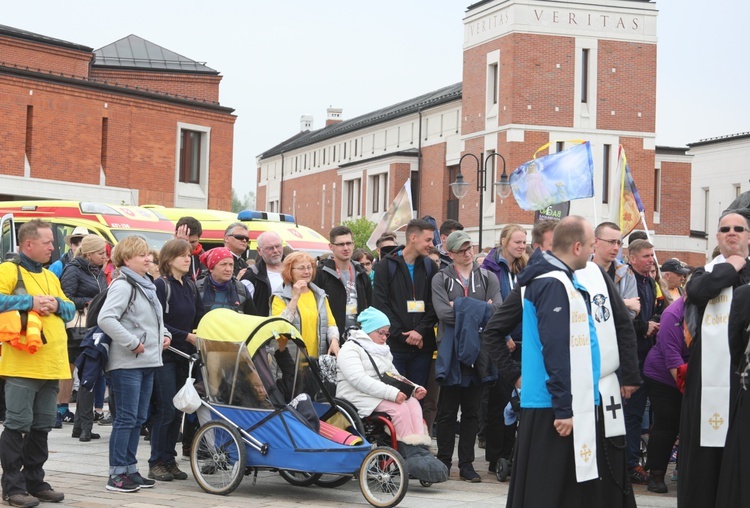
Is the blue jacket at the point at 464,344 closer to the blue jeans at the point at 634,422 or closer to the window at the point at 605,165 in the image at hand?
the blue jeans at the point at 634,422

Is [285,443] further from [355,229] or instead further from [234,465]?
[355,229]

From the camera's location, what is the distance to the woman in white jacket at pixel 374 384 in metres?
9.88

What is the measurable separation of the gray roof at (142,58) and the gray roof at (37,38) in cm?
459

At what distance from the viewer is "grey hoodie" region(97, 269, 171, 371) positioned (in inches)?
370

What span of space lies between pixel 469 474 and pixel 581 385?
12.4 ft

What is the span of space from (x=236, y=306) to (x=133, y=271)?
1641 millimetres

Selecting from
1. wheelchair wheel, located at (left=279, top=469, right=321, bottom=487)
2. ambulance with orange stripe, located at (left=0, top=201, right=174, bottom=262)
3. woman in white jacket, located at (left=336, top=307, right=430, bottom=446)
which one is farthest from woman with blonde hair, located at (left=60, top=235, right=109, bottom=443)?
ambulance with orange stripe, located at (left=0, top=201, right=174, bottom=262)

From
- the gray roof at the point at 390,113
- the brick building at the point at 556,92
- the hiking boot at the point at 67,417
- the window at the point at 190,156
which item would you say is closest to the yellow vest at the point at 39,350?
the hiking boot at the point at 67,417

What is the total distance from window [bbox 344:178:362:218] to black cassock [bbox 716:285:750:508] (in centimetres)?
7340

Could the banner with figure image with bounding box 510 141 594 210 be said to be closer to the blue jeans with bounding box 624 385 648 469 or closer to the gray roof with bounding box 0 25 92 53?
the blue jeans with bounding box 624 385 648 469

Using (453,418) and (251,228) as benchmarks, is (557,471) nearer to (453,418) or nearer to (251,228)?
(453,418)

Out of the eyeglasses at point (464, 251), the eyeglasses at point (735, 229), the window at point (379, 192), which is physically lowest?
the eyeglasses at point (464, 251)

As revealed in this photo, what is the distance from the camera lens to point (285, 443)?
9344mm

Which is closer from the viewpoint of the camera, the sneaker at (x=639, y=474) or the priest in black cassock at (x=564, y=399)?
the priest in black cassock at (x=564, y=399)
